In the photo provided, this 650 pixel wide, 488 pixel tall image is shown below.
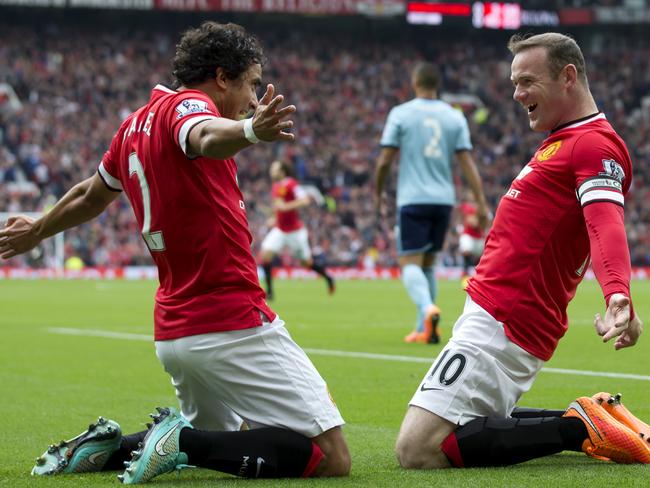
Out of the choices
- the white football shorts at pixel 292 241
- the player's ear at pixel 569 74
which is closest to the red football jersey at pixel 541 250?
the player's ear at pixel 569 74

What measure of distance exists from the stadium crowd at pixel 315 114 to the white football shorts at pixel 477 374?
30044 mm

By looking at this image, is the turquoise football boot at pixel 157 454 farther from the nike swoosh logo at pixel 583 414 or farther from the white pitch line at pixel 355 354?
the white pitch line at pixel 355 354

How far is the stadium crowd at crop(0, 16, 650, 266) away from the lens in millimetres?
35719

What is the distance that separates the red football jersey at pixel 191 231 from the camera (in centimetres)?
444

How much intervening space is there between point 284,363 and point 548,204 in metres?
1.30

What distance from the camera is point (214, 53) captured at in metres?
4.61

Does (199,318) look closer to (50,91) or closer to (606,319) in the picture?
(606,319)

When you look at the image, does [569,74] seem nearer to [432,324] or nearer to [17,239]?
[17,239]

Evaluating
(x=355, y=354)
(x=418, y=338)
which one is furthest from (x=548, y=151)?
(x=418, y=338)

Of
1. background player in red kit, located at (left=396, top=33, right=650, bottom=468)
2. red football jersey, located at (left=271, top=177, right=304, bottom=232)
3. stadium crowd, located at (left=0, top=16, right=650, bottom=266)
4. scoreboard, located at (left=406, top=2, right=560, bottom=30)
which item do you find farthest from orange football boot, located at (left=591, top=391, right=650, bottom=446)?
scoreboard, located at (left=406, top=2, right=560, bottom=30)

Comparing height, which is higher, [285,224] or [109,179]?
[109,179]

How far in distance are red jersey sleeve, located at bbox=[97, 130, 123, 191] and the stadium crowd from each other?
29.4 metres

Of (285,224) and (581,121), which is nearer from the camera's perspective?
(581,121)

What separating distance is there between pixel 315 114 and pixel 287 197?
2199 centimetres
